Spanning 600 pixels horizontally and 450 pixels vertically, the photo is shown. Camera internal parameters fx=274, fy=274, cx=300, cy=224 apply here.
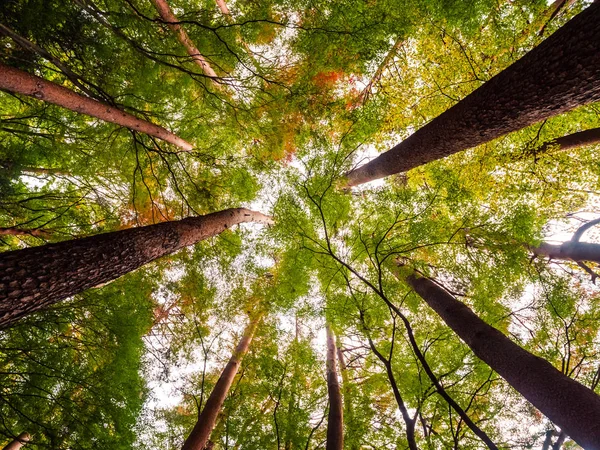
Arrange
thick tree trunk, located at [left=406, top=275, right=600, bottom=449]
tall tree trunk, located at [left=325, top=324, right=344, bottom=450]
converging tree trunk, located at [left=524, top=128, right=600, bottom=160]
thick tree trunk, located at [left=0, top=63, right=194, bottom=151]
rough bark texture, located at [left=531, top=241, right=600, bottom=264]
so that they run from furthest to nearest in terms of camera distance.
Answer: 1. rough bark texture, located at [left=531, top=241, right=600, bottom=264]
2. tall tree trunk, located at [left=325, top=324, right=344, bottom=450]
3. converging tree trunk, located at [left=524, top=128, right=600, bottom=160]
4. thick tree trunk, located at [left=0, top=63, right=194, bottom=151]
5. thick tree trunk, located at [left=406, top=275, right=600, bottom=449]

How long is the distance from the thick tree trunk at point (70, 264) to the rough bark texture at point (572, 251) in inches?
288

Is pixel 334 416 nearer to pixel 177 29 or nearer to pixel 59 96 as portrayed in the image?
pixel 59 96

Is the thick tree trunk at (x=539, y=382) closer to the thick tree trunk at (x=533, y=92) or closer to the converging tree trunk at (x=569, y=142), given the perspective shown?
the thick tree trunk at (x=533, y=92)

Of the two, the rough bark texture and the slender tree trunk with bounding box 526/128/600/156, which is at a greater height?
the slender tree trunk with bounding box 526/128/600/156

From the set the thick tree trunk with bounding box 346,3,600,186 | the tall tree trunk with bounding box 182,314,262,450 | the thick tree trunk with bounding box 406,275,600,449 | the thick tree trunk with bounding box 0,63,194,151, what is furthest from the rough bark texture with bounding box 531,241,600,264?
the thick tree trunk with bounding box 0,63,194,151

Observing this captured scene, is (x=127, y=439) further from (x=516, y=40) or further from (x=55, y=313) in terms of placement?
(x=516, y=40)

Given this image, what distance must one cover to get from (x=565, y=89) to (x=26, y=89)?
527 cm

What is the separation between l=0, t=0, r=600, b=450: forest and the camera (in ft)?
11.3

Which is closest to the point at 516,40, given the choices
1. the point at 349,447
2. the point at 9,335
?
the point at 349,447

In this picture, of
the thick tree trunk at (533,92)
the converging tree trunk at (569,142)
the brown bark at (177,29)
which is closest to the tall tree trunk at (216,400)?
the thick tree trunk at (533,92)

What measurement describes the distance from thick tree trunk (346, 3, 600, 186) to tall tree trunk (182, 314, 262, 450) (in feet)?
19.0

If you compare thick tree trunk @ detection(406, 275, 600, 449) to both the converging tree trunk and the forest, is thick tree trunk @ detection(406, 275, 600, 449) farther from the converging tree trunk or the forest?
the converging tree trunk

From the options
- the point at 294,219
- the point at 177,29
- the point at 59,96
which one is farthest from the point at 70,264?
the point at 177,29

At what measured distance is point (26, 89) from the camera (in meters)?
3.00
